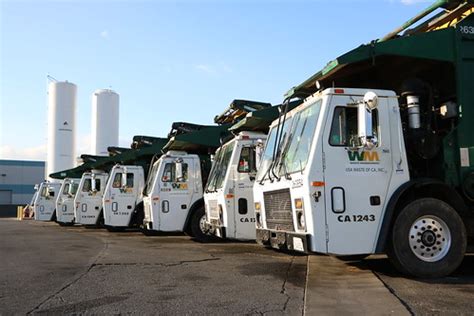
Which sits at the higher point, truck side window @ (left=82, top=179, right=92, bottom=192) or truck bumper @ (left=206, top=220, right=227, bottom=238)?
truck side window @ (left=82, top=179, right=92, bottom=192)

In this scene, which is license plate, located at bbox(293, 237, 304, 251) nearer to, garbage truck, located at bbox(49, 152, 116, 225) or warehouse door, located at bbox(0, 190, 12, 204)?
garbage truck, located at bbox(49, 152, 116, 225)

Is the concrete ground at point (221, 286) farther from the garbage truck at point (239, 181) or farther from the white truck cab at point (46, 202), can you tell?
the white truck cab at point (46, 202)

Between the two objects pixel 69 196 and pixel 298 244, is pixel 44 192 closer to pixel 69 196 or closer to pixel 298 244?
pixel 69 196

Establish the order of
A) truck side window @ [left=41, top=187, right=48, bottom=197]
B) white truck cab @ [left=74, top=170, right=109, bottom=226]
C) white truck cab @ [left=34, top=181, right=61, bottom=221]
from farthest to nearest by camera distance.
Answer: truck side window @ [left=41, top=187, right=48, bottom=197] < white truck cab @ [left=34, top=181, right=61, bottom=221] < white truck cab @ [left=74, top=170, right=109, bottom=226]

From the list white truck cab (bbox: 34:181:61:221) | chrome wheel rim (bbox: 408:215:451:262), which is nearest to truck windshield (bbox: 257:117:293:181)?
chrome wheel rim (bbox: 408:215:451:262)

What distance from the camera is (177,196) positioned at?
14820mm

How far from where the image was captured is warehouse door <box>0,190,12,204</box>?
205 ft

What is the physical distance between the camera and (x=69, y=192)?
24328 mm

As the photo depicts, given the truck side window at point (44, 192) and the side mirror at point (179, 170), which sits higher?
the side mirror at point (179, 170)

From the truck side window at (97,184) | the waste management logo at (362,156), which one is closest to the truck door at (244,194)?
the waste management logo at (362,156)

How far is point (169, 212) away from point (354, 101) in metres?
8.69

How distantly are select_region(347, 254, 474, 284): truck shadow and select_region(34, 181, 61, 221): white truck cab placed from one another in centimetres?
2068

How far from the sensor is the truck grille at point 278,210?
24.6 feet

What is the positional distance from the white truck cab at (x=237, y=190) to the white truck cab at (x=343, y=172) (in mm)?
3641
